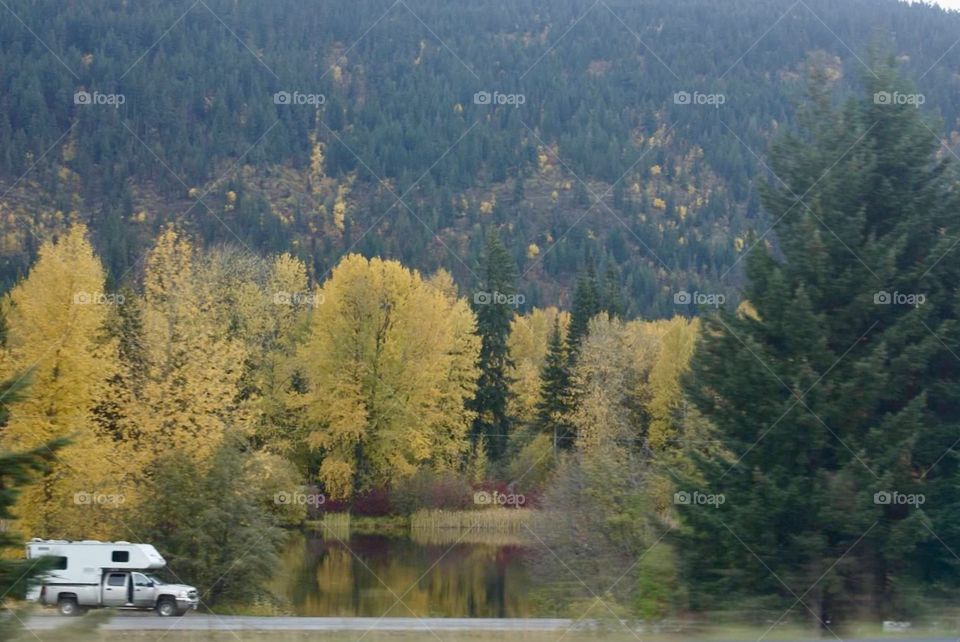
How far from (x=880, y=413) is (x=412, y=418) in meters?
35.1

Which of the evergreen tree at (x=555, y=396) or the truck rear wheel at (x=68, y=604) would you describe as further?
the evergreen tree at (x=555, y=396)

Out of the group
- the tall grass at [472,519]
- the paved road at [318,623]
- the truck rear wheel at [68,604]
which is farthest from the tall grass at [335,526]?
the paved road at [318,623]

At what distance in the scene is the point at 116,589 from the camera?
88.7 ft

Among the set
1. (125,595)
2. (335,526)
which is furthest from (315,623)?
(335,526)

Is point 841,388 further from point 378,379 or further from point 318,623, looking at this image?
point 378,379

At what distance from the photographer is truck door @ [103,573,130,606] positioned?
2683cm

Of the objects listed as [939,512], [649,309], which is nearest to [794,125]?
[939,512]

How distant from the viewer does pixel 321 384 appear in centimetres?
5294

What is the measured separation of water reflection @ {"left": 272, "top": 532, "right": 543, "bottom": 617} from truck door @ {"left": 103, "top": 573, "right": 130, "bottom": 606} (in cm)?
483

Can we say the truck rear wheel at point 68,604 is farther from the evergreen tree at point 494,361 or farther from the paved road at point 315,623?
the evergreen tree at point 494,361

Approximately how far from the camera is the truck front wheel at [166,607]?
26.5 m

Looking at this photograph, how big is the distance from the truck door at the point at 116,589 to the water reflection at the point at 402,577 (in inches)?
190

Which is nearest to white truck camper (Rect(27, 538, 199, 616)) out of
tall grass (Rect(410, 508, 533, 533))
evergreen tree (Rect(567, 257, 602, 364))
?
tall grass (Rect(410, 508, 533, 533))

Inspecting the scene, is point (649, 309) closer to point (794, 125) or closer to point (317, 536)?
point (317, 536)
